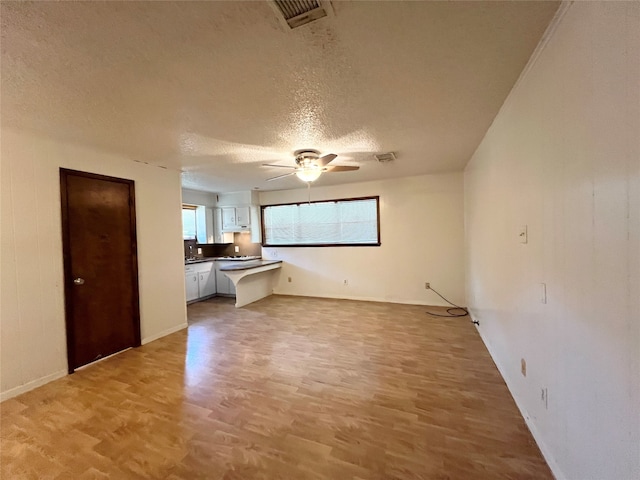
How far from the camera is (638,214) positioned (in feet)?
2.74

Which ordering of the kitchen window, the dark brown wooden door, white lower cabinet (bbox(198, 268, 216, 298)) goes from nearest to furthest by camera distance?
the dark brown wooden door → white lower cabinet (bbox(198, 268, 216, 298)) → the kitchen window

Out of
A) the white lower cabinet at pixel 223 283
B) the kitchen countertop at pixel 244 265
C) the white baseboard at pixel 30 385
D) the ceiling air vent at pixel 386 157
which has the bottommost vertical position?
the white baseboard at pixel 30 385

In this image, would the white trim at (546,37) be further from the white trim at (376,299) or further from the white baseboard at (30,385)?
the white baseboard at (30,385)

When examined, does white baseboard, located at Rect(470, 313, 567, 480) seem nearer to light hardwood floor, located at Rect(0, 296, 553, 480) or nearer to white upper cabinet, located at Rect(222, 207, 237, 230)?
light hardwood floor, located at Rect(0, 296, 553, 480)

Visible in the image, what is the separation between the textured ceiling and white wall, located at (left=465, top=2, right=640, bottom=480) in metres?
0.35

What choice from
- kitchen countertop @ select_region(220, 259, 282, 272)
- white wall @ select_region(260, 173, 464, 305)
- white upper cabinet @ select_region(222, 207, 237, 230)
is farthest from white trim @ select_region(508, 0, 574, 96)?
white upper cabinet @ select_region(222, 207, 237, 230)

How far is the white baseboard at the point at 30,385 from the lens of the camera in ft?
7.56

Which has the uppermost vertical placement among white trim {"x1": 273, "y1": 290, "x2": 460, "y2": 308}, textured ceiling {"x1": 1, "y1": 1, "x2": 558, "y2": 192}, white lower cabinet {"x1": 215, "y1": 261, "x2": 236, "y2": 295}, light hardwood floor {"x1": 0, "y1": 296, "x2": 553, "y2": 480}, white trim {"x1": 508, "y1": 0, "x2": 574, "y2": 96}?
textured ceiling {"x1": 1, "y1": 1, "x2": 558, "y2": 192}

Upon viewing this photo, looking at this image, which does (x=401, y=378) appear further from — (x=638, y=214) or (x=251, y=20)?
(x=251, y=20)

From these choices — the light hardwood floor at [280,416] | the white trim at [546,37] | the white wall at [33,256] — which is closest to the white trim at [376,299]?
the light hardwood floor at [280,416]

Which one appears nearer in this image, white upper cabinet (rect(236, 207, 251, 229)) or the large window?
the large window

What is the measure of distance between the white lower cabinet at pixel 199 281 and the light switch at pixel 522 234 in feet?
17.5

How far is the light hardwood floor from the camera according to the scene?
155 cm

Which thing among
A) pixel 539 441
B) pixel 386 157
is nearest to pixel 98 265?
pixel 386 157
